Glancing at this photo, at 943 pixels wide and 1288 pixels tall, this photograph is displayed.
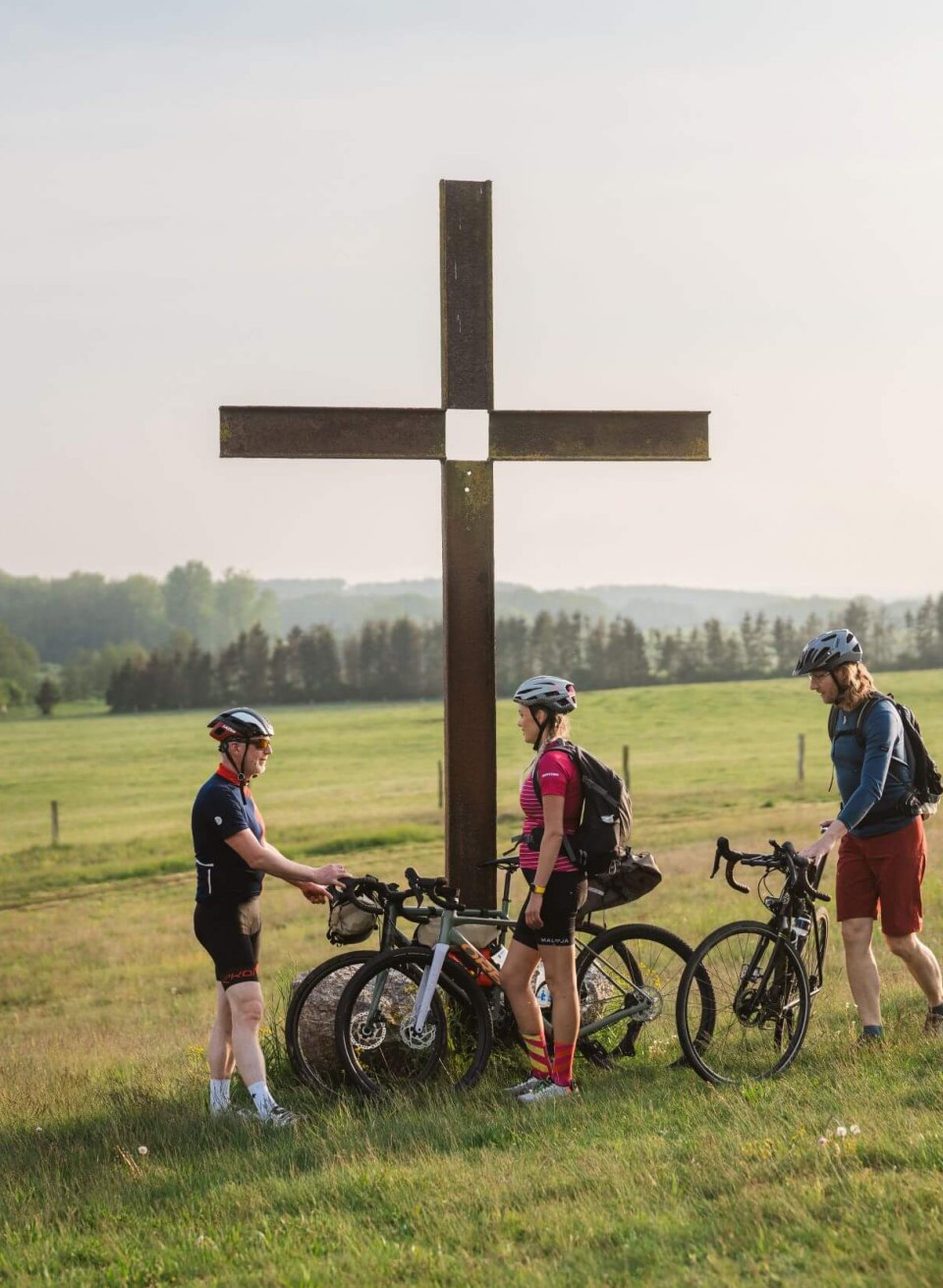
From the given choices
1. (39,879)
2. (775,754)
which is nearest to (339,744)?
(775,754)

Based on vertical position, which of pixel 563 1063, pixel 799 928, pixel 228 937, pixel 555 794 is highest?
pixel 555 794

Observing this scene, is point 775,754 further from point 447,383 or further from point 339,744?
point 447,383

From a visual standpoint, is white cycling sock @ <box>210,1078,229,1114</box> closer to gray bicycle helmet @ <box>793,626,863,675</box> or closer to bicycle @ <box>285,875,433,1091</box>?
bicycle @ <box>285,875,433,1091</box>

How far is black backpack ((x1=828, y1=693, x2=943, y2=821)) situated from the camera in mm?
7395

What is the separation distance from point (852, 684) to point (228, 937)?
3.39m

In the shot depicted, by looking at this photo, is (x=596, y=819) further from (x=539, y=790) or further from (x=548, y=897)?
(x=548, y=897)

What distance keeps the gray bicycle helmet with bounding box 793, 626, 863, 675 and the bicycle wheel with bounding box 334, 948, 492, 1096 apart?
7.73 ft

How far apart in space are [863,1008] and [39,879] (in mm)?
33229

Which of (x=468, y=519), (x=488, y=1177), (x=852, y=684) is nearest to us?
(x=488, y=1177)

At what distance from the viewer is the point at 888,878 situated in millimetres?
7477

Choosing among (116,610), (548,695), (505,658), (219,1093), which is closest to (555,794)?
(548,695)

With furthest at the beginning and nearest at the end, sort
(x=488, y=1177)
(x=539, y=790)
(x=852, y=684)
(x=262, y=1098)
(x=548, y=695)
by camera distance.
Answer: (x=852, y=684)
(x=548, y=695)
(x=539, y=790)
(x=262, y=1098)
(x=488, y=1177)

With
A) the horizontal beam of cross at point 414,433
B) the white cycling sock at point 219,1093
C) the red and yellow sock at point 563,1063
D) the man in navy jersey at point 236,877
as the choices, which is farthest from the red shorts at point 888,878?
the white cycling sock at point 219,1093

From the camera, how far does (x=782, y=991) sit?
726 cm
